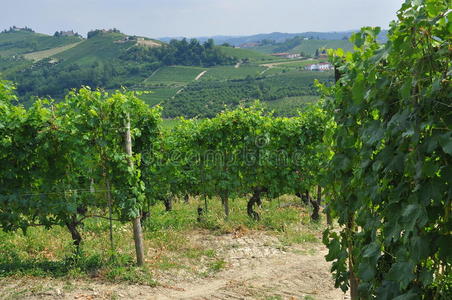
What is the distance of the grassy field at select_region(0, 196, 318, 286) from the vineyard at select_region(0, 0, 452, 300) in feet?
0.13

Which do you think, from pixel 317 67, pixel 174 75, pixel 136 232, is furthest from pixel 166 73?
pixel 136 232

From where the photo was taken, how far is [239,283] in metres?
6.62

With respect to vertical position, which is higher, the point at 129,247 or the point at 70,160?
the point at 70,160

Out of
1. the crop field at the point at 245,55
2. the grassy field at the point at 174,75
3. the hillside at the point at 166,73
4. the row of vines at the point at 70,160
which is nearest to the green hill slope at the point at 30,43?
the hillside at the point at 166,73

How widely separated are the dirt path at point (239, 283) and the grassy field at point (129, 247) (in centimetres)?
25

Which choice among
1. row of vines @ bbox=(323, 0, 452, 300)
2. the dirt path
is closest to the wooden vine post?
the dirt path

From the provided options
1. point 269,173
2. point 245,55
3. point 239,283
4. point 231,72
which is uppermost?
point 245,55

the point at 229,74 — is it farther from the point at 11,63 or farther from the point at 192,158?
the point at 192,158

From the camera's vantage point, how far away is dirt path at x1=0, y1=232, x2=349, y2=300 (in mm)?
6062

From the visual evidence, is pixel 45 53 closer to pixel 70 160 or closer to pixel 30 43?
pixel 30 43

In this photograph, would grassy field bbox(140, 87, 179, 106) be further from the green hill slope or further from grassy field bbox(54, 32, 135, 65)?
the green hill slope

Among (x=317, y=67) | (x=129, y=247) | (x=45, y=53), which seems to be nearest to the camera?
(x=129, y=247)

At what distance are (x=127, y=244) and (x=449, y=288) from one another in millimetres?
6582

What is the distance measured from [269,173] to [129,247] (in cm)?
413
